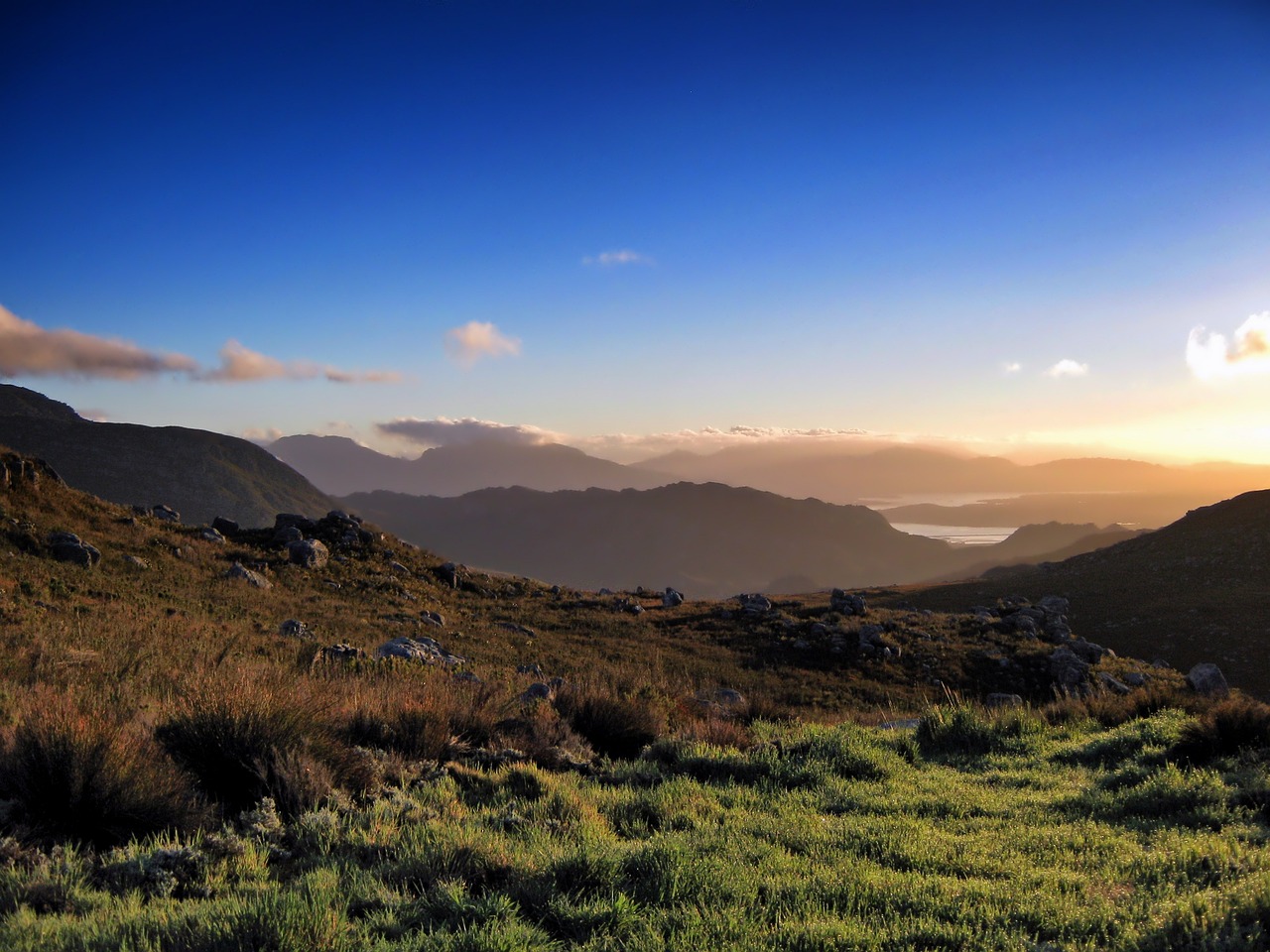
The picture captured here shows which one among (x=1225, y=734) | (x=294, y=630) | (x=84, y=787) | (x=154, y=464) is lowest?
(x=294, y=630)

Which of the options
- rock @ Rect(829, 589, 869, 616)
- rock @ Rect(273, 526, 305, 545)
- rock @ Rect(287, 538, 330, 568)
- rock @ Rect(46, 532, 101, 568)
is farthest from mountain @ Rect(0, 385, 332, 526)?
rock @ Rect(829, 589, 869, 616)

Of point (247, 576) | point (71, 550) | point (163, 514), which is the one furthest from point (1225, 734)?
point (163, 514)

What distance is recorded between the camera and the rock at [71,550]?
758 inches

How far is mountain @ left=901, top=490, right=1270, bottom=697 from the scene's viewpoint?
3022 cm

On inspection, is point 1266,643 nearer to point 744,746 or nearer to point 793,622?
point 793,622

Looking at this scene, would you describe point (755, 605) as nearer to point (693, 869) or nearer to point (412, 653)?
point (412, 653)

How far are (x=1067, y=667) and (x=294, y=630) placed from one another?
2686cm

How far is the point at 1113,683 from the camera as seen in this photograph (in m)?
23.0

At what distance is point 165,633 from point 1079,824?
14780 millimetres

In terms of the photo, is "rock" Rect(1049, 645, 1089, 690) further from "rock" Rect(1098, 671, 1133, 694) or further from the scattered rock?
the scattered rock

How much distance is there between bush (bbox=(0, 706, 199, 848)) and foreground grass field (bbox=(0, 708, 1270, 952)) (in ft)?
1.21

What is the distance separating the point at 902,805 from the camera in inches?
256

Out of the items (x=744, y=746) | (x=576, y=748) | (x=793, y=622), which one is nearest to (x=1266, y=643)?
(x=793, y=622)

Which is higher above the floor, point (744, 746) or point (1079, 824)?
point (1079, 824)
